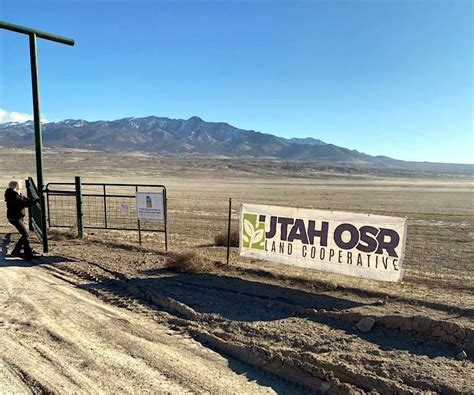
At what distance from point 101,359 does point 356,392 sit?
2.78 m

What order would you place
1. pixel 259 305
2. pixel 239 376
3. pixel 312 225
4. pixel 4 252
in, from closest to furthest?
pixel 239 376
pixel 259 305
pixel 312 225
pixel 4 252

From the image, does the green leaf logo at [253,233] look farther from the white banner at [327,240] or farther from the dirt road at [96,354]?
the dirt road at [96,354]

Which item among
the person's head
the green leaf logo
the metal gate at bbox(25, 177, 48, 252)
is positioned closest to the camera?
the green leaf logo

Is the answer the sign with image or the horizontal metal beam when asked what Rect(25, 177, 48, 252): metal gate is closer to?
the sign with image

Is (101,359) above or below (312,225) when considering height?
below

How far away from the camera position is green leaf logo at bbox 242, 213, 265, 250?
895 centimetres

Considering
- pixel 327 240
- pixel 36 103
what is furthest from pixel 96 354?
pixel 36 103

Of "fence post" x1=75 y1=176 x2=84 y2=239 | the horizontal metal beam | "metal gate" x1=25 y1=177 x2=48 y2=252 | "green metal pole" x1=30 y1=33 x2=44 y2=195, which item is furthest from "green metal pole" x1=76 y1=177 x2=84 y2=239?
the horizontal metal beam

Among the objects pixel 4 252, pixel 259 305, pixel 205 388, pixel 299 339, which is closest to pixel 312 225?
pixel 259 305

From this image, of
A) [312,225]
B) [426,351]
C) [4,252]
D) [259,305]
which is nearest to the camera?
[426,351]

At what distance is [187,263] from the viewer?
8.77 meters

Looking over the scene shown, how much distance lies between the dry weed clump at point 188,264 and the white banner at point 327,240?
92 centimetres

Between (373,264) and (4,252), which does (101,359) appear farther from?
(4,252)

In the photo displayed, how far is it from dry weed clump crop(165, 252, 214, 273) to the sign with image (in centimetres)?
215
